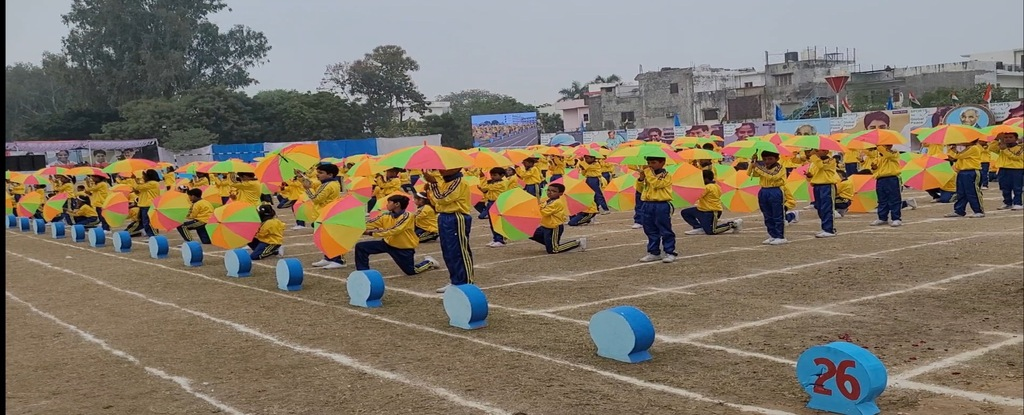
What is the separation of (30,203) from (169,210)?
11210 millimetres

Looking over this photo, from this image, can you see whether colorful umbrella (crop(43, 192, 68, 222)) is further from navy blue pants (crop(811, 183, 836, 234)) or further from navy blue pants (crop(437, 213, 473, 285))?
navy blue pants (crop(811, 183, 836, 234))

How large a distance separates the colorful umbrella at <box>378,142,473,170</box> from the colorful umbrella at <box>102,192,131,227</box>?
37.0ft

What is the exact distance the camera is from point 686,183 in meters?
14.5

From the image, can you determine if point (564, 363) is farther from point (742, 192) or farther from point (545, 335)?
point (742, 192)

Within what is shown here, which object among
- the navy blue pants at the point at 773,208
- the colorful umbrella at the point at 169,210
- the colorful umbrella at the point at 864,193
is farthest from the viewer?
the colorful umbrella at the point at 864,193

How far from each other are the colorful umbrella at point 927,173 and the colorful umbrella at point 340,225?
38.2ft

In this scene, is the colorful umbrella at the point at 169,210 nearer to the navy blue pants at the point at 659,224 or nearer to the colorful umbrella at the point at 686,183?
the navy blue pants at the point at 659,224

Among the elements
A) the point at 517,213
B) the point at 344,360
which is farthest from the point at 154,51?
the point at 344,360

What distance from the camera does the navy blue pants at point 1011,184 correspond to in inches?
684

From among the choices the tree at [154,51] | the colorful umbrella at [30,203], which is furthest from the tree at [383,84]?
the colorful umbrella at [30,203]

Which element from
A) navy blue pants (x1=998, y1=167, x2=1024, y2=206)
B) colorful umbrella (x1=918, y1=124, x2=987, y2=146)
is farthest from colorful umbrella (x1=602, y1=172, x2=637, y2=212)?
navy blue pants (x1=998, y1=167, x2=1024, y2=206)

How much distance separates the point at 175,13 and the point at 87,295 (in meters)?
31.9

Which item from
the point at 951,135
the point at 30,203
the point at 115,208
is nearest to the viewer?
the point at 951,135

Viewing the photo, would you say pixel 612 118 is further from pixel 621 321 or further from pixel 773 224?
pixel 621 321
